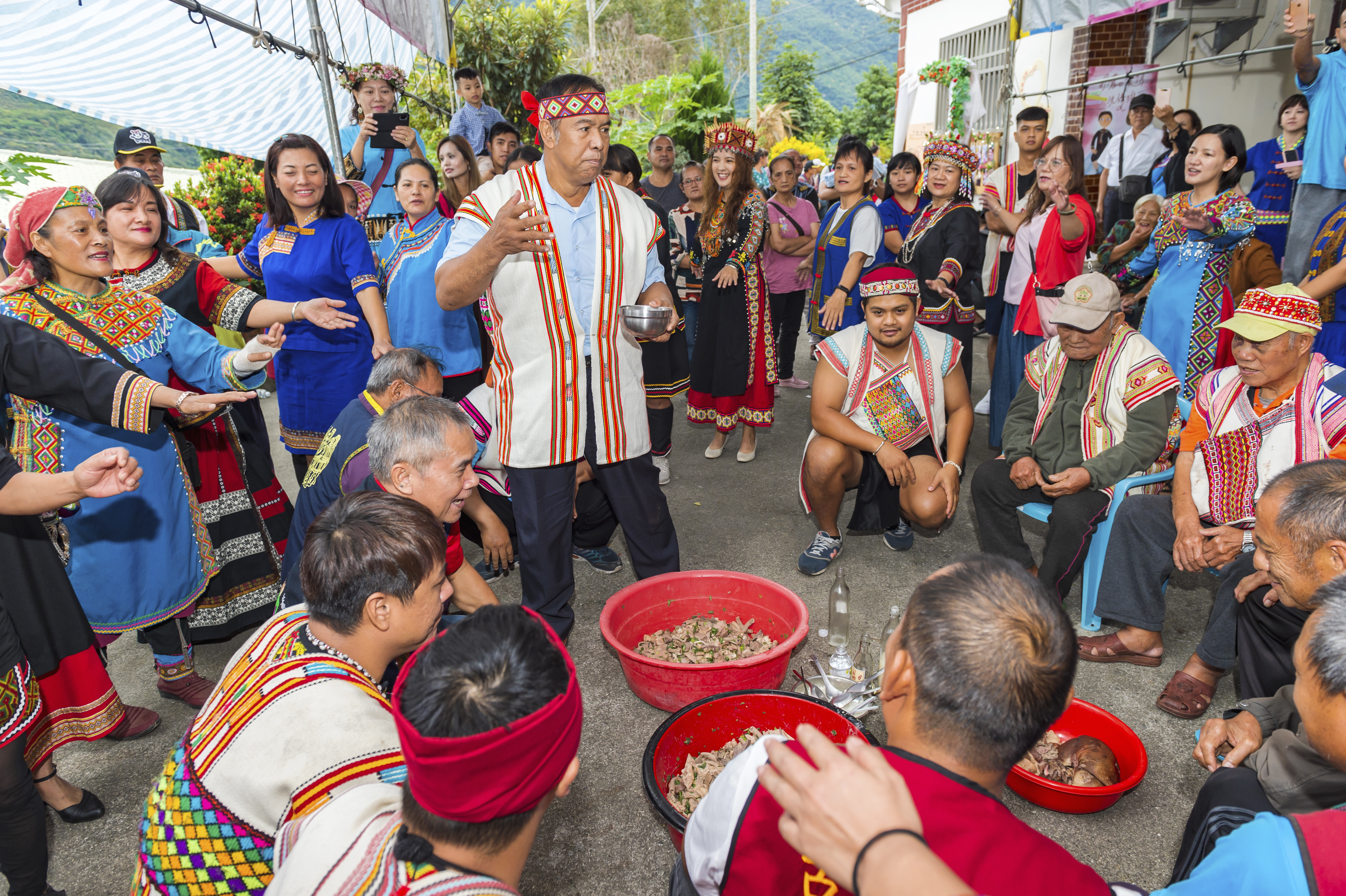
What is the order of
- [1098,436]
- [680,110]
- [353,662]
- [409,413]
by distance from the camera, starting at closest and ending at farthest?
[353,662]
[409,413]
[1098,436]
[680,110]

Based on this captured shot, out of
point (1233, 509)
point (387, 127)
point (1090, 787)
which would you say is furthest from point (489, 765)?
point (387, 127)

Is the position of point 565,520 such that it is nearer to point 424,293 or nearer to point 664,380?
point 424,293

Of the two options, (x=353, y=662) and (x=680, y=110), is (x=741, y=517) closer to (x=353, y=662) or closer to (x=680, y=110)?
(x=353, y=662)

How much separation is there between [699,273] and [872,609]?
2.89 metres

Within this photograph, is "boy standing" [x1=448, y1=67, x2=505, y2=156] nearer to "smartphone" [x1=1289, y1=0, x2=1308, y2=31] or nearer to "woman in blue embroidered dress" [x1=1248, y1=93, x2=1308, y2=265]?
"smartphone" [x1=1289, y1=0, x2=1308, y2=31]

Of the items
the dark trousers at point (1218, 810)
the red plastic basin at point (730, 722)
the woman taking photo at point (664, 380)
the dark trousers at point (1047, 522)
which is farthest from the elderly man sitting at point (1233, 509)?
the woman taking photo at point (664, 380)

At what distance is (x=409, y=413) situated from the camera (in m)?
2.25

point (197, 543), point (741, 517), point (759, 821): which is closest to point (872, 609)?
point (741, 517)

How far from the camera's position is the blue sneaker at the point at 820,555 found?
3803mm

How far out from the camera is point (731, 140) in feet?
16.5

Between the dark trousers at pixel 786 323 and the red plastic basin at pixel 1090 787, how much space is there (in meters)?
3.74

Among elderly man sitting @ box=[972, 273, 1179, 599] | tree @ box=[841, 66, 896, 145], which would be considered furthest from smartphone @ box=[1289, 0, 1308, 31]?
tree @ box=[841, 66, 896, 145]

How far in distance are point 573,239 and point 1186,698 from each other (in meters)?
2.66

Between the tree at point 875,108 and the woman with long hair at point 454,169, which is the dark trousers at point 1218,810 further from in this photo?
the tree at point 875,108
